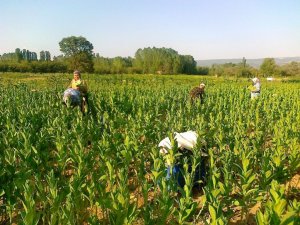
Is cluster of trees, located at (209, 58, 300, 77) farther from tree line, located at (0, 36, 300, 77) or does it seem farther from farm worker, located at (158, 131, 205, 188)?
farm worker, located at (158, 131, 205, 188)

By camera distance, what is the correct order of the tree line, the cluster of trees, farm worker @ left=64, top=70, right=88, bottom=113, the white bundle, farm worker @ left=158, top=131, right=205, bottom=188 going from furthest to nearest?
the cluster of trees → the tree line → farm worker @ left=64, top=70, right=88, bottom=113 → the white bundle → farm worker @ left=158, top=131, right=205, bottom=188

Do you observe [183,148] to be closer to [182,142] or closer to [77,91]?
[182,142]

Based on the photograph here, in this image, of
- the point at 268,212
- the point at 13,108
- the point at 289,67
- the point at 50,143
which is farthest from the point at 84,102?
the point at 289,67

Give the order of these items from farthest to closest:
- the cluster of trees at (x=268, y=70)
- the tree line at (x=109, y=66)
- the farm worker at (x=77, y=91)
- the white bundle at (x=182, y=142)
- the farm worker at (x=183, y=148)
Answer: the cluster of trees at (x=268, y=70), the tree line at (x=109, y=66), the farm worker at (x=77, y=91), the white bundle at (x=182, y=142), the farm worker at (x=183, y=148)

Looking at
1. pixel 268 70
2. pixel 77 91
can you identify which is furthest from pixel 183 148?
pixel 268 70

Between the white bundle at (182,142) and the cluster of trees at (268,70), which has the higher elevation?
the cluster of trees at (268,70)

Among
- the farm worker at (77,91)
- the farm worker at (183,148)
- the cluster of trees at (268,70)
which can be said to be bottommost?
the farm worker at (183,148)

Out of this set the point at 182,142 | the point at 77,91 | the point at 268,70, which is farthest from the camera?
the point at 268,70

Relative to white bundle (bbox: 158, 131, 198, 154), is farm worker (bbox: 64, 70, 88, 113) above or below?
above

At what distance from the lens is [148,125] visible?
6445 millimetres

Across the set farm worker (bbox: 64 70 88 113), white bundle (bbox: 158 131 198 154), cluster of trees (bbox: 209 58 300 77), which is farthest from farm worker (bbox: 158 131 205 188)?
cluster of trees (bbox: 209 58 300 77)

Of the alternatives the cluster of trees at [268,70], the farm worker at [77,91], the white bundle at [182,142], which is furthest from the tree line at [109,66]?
the white bundle at [182,142]

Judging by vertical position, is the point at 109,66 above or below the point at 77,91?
above

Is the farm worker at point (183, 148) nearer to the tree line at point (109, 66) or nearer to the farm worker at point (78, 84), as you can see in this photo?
the farm worker at point (78, 84)
